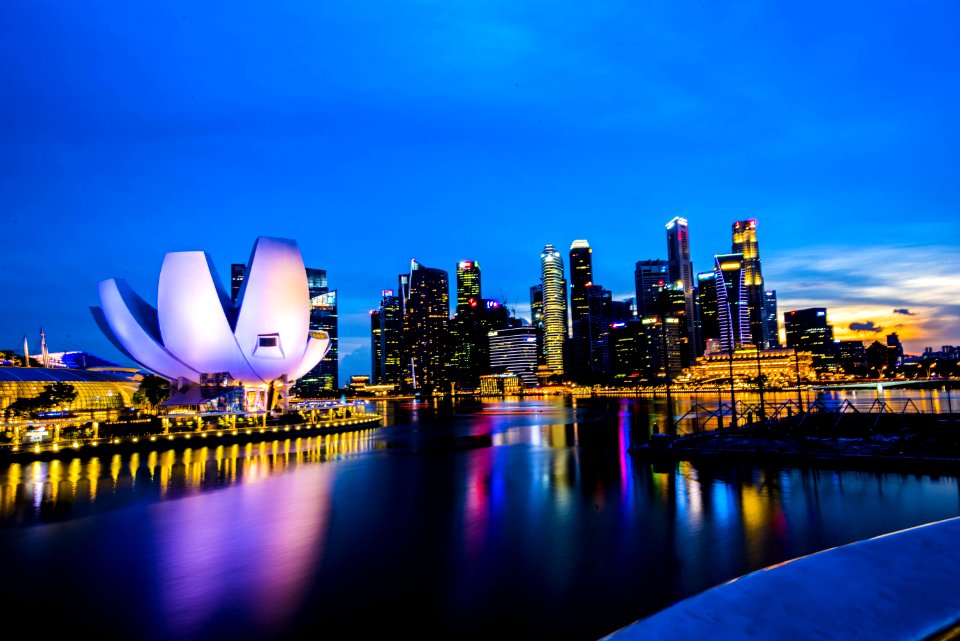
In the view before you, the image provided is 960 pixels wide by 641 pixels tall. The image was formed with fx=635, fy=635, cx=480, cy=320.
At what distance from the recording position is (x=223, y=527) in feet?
38.2

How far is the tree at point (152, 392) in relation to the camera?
1918 inches

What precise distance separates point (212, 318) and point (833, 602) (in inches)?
1415

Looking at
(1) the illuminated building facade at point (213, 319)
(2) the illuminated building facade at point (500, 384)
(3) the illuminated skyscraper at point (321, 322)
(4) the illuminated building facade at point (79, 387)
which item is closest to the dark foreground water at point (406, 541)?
(1) the illuminated building facade at point (213, 319)

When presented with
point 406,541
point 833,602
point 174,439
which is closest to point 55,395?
point 174,439

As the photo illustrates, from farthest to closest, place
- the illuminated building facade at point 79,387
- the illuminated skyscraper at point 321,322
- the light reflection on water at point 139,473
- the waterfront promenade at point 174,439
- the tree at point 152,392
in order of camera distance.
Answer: the illuminated skyscraper at point 321,322 < the tree at point 152,392 < the illuminated building facade at point 79,387 < the waterfront promenade at point 174,439 < the light reflection on water at point 139,473

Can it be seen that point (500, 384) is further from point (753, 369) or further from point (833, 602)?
point (833, 602)

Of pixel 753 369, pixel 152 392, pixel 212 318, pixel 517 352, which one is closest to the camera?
pixel 212 318

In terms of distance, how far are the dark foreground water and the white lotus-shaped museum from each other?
16882mm

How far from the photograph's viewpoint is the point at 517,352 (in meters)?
194

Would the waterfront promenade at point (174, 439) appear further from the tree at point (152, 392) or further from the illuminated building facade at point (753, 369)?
the illuminated building facade at point (753, 369)

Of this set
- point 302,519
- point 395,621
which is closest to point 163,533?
point 302,519

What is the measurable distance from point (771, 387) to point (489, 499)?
435 feet

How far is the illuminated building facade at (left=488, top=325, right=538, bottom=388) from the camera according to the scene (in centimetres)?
19188

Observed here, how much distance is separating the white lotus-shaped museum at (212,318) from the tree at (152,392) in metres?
12.6
